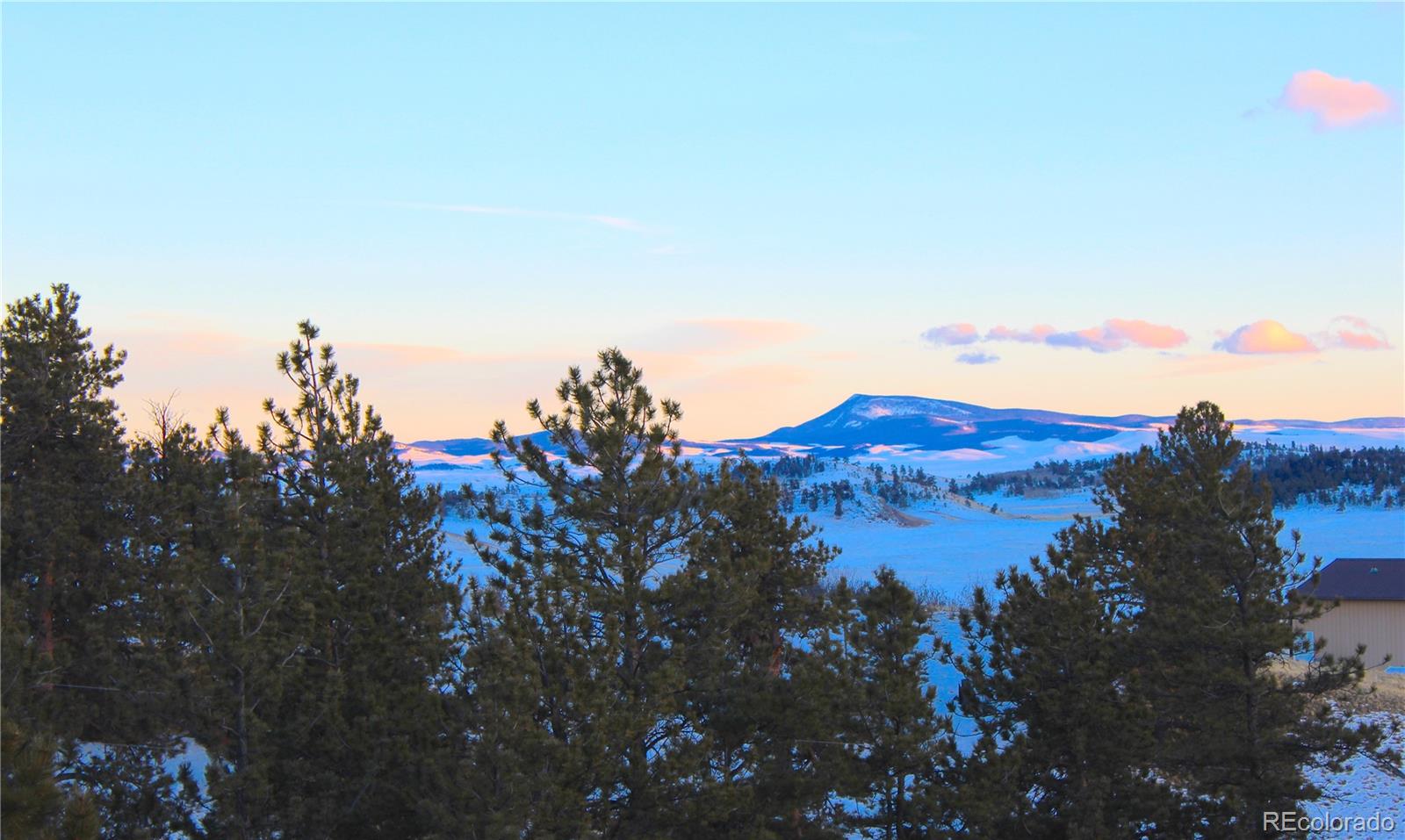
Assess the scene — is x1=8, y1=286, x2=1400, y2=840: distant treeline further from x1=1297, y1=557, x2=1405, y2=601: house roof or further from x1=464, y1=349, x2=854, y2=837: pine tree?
x1=1297, y1=557, x2=1405, y2=601: house roof

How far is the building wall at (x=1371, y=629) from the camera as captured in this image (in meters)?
35.6

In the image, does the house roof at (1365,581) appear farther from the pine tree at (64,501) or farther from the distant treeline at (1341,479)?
the distant treeline at (1341,479)

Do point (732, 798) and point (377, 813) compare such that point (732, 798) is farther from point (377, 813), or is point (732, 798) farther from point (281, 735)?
point (281, 735)

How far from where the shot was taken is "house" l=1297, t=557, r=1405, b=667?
35.6 meters

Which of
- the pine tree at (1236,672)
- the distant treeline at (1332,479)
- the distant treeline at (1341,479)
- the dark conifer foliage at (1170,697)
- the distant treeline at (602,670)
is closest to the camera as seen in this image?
the distant treeline at (602,670)

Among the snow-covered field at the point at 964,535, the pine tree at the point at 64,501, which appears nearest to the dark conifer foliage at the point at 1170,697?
the pine tree at the point at 64,501

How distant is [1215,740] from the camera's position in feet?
51.8

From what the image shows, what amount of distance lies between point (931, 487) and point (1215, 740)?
10573 cm

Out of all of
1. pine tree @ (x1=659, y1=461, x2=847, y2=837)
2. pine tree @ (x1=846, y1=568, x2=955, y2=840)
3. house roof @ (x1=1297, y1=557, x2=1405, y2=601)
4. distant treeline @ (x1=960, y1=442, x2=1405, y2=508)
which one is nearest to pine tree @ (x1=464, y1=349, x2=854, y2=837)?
pine tree @ (x1=659, y1=461, x2=847, y2=837)

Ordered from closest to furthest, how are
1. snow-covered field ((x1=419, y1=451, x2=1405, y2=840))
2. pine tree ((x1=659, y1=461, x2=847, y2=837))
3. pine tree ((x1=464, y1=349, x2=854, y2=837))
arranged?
1. pine tree ((x1=464, y1=349, x2=854, y2=837))
2. pine tree ((x1=659, y1=461, x2=847, y2=837))
3. snow-covered field ((x1=419, y1=451, x2=1405, y2=840))

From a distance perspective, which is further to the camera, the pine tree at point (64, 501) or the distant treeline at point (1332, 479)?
the distant treeline at point (1332, 479)

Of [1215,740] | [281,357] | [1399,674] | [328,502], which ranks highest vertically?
[281,357]

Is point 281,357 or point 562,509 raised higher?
point 281,357

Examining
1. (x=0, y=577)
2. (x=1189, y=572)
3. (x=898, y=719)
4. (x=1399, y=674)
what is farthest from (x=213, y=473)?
(x=1399, y=674)
